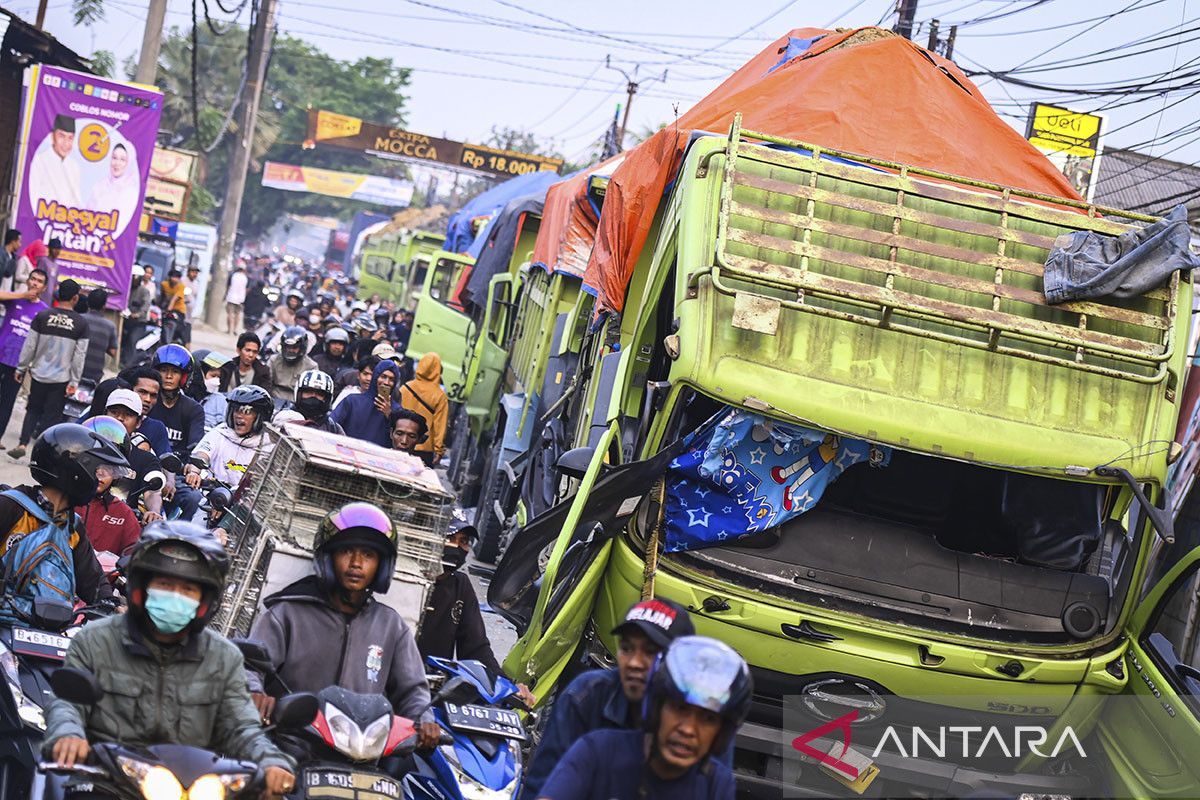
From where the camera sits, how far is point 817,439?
7559mm

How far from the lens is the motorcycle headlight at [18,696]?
16.8ft

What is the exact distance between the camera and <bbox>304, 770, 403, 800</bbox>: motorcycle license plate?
462 cm

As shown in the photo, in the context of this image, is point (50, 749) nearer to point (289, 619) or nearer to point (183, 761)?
point (183, 761)

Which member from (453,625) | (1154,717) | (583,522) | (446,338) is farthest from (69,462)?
(446,338)

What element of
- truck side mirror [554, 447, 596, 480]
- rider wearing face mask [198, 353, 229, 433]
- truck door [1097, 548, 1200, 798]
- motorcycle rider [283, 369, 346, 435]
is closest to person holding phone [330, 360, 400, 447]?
rider wearing face mask [198, 353, 229, 433]

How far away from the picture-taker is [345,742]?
4.81 meters

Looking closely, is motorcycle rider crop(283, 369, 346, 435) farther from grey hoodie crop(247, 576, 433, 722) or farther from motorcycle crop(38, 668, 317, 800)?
motorcycle crop(38, 668, 317, 800)

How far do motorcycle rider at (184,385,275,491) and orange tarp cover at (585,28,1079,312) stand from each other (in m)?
2.15

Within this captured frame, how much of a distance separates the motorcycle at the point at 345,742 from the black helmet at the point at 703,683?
1216 millimetres

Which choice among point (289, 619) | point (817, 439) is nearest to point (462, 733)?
point (289, 619)

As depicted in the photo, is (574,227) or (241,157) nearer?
(574,227)

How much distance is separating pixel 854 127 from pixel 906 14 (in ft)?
42.0

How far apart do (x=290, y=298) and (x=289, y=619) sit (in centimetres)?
2050

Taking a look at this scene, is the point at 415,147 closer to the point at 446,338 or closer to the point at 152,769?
the point at 446,338
